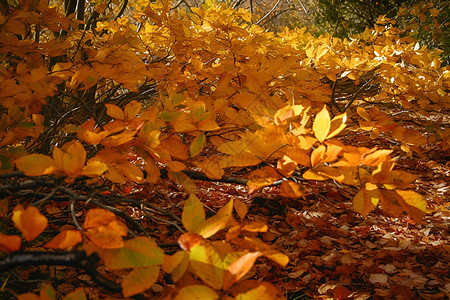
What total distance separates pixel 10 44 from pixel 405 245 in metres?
2.50

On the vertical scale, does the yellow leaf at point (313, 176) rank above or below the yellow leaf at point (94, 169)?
below

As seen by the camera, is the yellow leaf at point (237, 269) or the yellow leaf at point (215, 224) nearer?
the yellow leaf at point (237, 269)

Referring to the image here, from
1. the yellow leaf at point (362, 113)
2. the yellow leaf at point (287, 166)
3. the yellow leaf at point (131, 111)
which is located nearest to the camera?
the yellow leaf at point (287, 166)

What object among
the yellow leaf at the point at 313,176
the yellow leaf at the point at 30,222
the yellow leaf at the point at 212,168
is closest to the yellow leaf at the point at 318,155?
the yellow leaf at the point at 313,176

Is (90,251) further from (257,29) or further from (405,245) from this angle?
(405,245)

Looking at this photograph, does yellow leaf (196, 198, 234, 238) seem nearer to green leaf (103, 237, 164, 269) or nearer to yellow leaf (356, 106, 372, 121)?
green leaf (103, 237, 164, 269)

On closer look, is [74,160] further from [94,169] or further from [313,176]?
[313,176]

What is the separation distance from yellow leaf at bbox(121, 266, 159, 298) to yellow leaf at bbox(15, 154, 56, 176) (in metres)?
0.29

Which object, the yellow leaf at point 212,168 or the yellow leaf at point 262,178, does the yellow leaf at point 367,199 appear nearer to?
the yellow leaf at point 262,178

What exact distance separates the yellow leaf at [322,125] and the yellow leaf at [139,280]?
18.2 inches

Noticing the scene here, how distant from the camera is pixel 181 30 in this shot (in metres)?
1.65

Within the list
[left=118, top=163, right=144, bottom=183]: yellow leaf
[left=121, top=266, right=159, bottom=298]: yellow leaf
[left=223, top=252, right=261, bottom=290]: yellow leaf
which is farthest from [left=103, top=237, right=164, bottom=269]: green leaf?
[left=118, top=163, right=144, bottom=183]: yellow leaf

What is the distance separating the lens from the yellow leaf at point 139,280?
515mm

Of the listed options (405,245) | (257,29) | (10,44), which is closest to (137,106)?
(10,44)
